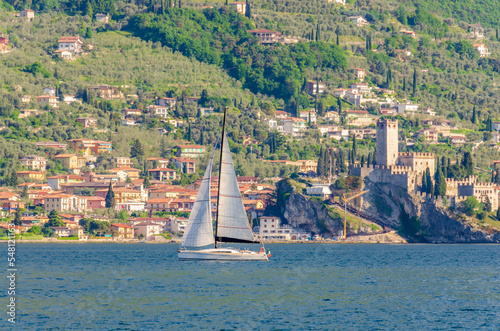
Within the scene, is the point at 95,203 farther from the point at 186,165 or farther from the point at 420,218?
the point at 420,218

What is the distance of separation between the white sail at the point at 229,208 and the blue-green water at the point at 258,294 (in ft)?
7.87

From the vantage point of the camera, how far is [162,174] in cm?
14225

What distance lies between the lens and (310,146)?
520 feet

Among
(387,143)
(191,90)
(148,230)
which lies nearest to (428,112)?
(191,90)

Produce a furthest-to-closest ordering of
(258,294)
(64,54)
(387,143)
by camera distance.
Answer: (64,54)
(387,143)
(258,294)

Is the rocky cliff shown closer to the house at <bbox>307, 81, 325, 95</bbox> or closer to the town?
the town

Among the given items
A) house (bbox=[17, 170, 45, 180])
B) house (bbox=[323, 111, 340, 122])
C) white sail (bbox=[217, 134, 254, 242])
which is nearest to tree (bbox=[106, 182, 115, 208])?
house (bbox=[17, 170, 45, 180])

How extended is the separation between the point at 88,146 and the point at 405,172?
55.0 metres

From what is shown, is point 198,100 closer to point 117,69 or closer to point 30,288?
point 117,69

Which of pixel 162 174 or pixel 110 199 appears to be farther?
pixel 162 174

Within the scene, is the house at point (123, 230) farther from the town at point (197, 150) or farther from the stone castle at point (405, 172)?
the stone castle at point (405, 172)

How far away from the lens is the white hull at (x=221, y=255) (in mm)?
67625

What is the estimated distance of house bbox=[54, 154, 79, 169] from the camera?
14139 centimetres

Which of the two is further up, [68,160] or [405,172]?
[405,172]
